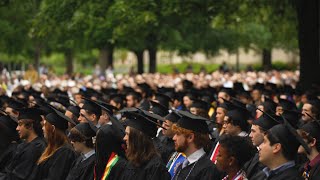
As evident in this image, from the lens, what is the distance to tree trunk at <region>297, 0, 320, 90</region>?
1914 cm

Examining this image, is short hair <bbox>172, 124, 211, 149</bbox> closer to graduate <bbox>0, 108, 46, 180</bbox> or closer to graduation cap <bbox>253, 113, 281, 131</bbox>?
graduation cap <bbox>253, 113, 281, 131</bbox>

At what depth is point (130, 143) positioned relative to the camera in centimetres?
745

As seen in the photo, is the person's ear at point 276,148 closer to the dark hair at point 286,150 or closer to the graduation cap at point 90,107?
the dark hair at point 286,150

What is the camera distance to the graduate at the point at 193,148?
7270 mm

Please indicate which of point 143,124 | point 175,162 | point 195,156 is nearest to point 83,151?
point 143,124

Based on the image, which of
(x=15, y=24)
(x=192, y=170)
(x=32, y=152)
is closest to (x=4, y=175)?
(x=32, y=152)

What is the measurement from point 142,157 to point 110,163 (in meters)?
0.43

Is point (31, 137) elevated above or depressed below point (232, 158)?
below

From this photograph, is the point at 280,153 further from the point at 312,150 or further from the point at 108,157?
the point at 108,157

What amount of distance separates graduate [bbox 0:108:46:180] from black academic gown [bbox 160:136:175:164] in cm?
153

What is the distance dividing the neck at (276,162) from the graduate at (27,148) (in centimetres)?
346

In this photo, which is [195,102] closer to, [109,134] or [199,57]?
[109,134]

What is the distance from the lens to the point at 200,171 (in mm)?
7270

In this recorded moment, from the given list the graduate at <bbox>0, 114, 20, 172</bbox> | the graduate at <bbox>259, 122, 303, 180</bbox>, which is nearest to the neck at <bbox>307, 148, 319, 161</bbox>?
the graduate at <bbox>259, 122, 303, 180</bbox>
